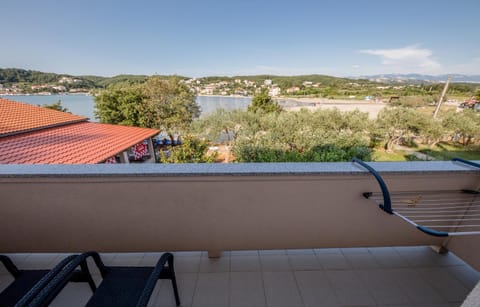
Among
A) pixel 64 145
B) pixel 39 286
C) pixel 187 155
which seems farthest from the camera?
pixel 187 155

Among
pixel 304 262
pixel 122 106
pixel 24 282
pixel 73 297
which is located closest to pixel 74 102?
pixel 122 106

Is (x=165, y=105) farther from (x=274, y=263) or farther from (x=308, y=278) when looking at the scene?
(x=308, y=278)

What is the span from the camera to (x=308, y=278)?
1462 millimetres

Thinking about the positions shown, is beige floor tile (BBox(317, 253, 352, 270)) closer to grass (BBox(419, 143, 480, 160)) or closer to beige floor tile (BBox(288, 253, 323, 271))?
beige floor tile (BBox(288, 253, 323, 271))

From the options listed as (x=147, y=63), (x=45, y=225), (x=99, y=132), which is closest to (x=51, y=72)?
(x=147, y=63)

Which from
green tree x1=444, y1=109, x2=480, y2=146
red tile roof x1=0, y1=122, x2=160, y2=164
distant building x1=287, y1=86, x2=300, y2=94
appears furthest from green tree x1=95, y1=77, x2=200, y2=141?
distant building x1=287, y1=86, x2=300, y2=94

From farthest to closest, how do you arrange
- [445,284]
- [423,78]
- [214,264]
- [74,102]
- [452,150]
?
[423,78], [74,102], [452,150], [214,264], [445,284]

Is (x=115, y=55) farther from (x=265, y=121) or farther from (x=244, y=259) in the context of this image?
(x=244, y=259)

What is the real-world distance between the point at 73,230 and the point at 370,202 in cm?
223

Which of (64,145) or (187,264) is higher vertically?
(187,264)

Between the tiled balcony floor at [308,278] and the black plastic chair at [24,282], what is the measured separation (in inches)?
15.7

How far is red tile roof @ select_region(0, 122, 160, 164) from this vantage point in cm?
493

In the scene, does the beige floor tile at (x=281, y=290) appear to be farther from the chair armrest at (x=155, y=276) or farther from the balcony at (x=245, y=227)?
the chair armrest at (x=155, y=276)

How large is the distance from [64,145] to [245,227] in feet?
24.1
